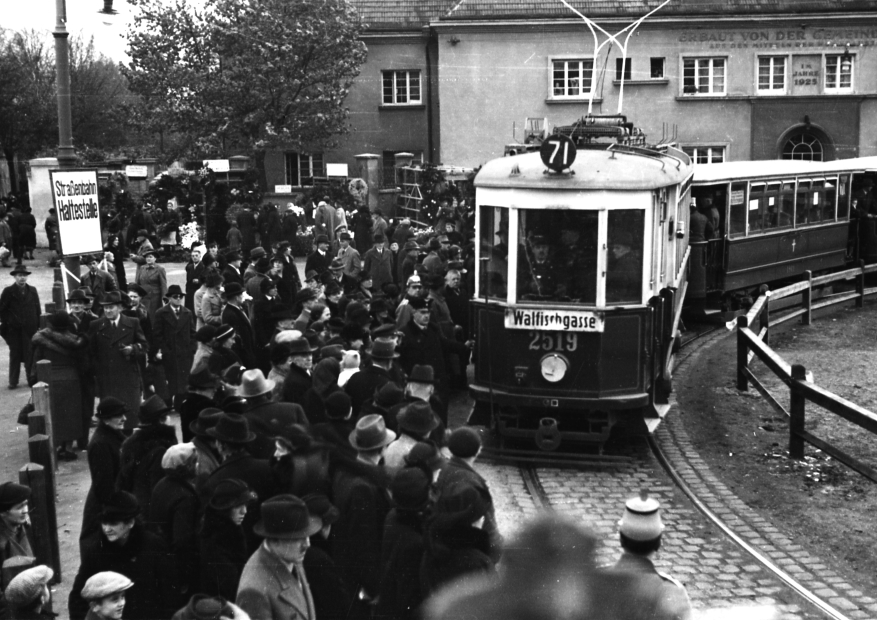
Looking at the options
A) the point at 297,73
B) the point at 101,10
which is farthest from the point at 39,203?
the point at 101,10

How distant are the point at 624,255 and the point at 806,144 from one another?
30.4 metres

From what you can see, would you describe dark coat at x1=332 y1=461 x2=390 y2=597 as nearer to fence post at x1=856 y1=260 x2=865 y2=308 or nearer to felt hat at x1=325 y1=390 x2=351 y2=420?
felt hat at x1=325 y1=390 x2=351 y2=420

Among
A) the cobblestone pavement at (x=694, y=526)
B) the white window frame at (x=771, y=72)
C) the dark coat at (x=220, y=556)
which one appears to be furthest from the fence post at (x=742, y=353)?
the white window frame at (x=771, y=72)

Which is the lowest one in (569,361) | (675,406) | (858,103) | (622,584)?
(675,406)

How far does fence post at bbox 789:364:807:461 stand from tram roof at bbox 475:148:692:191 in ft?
7.50

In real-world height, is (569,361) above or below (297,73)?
below

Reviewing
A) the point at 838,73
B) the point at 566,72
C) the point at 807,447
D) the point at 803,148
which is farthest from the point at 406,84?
the point at 807,447

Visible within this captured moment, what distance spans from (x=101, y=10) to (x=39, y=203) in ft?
59.4

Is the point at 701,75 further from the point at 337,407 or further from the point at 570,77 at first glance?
the point at 337,407

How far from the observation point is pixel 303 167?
4316 cm

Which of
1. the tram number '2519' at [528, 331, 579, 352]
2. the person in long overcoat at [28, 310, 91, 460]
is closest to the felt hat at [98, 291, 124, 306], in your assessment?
the person in long overcoat at [28, 310, 91, 460]

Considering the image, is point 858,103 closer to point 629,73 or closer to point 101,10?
point 629,73

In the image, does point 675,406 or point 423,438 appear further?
point 675,406

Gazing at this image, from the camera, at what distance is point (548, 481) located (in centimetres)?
1126
